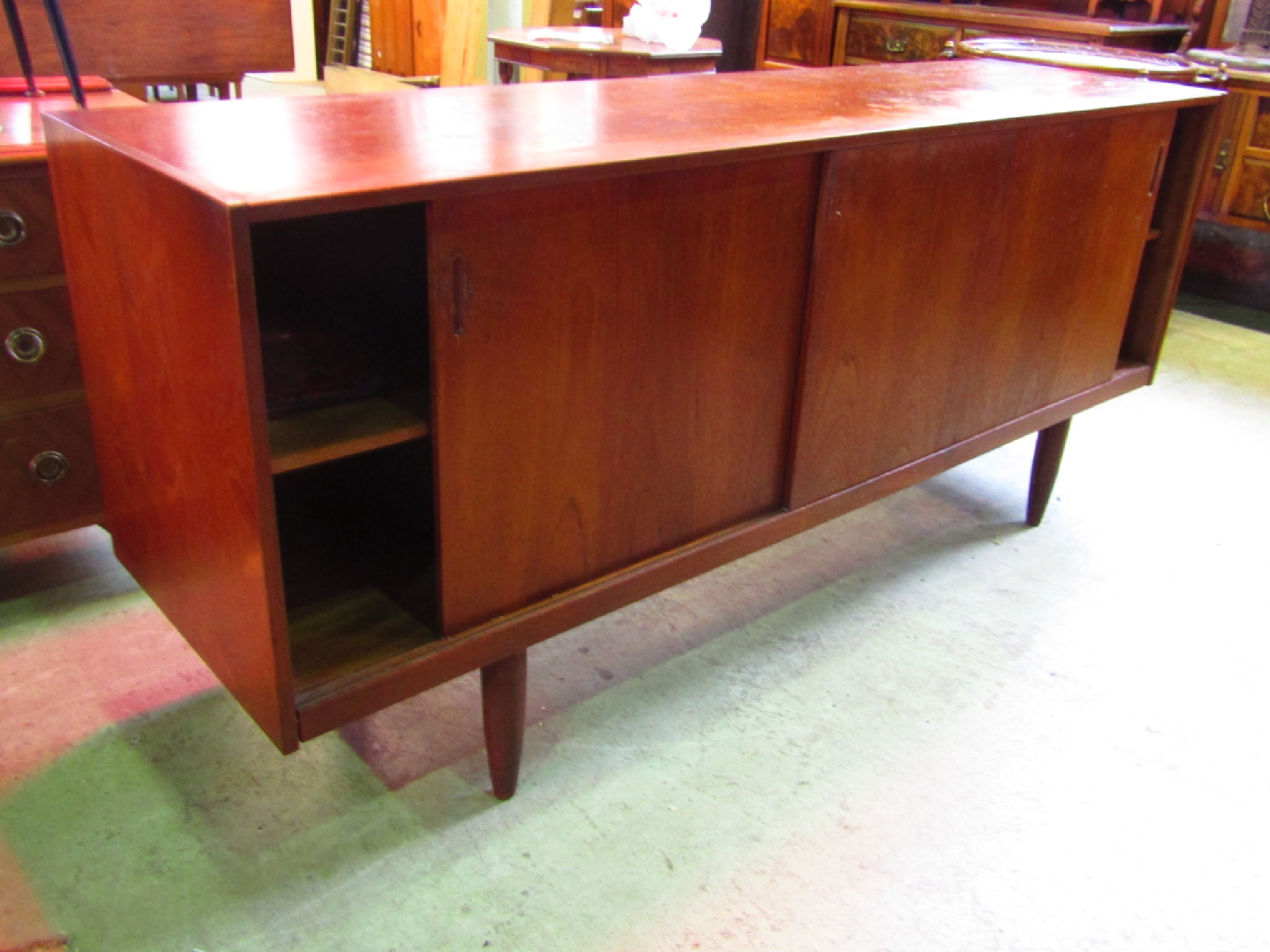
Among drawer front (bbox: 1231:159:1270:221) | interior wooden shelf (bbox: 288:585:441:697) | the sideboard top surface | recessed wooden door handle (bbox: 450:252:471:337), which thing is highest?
the sideboard top surface

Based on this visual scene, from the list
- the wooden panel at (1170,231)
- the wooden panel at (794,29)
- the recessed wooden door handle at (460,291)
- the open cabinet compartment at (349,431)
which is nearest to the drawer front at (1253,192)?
the wooden panel at (1170,231)

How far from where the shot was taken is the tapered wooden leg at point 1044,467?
2.11m

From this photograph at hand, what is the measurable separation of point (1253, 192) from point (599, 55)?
6.66ft

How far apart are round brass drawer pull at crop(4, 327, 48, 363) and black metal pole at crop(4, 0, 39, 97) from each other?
41 centimetres

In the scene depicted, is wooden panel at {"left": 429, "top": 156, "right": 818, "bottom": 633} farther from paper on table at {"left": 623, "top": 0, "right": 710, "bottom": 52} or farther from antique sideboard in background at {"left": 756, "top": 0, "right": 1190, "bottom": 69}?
antique sideboard in background at {"left": 756, "top": 0, "right": 1190, "bottom": 69}

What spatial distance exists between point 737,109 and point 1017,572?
3.46ft

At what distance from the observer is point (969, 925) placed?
1.29 meters

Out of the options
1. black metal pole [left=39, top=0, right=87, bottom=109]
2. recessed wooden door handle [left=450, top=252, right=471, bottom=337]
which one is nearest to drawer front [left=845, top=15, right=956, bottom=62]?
black metal pole [left=39, top=0, right=87, bottom=109]

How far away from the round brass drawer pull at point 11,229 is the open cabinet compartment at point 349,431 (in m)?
0.36

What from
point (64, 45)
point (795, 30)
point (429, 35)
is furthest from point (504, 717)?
point (795, 30)

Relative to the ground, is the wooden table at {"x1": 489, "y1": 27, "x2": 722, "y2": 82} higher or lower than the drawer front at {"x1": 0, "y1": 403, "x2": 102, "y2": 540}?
higher

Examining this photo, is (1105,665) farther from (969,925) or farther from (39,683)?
(39,683)

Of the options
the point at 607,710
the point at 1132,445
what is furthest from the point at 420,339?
the point at 1132,445

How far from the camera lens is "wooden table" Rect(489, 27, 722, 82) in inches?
133
